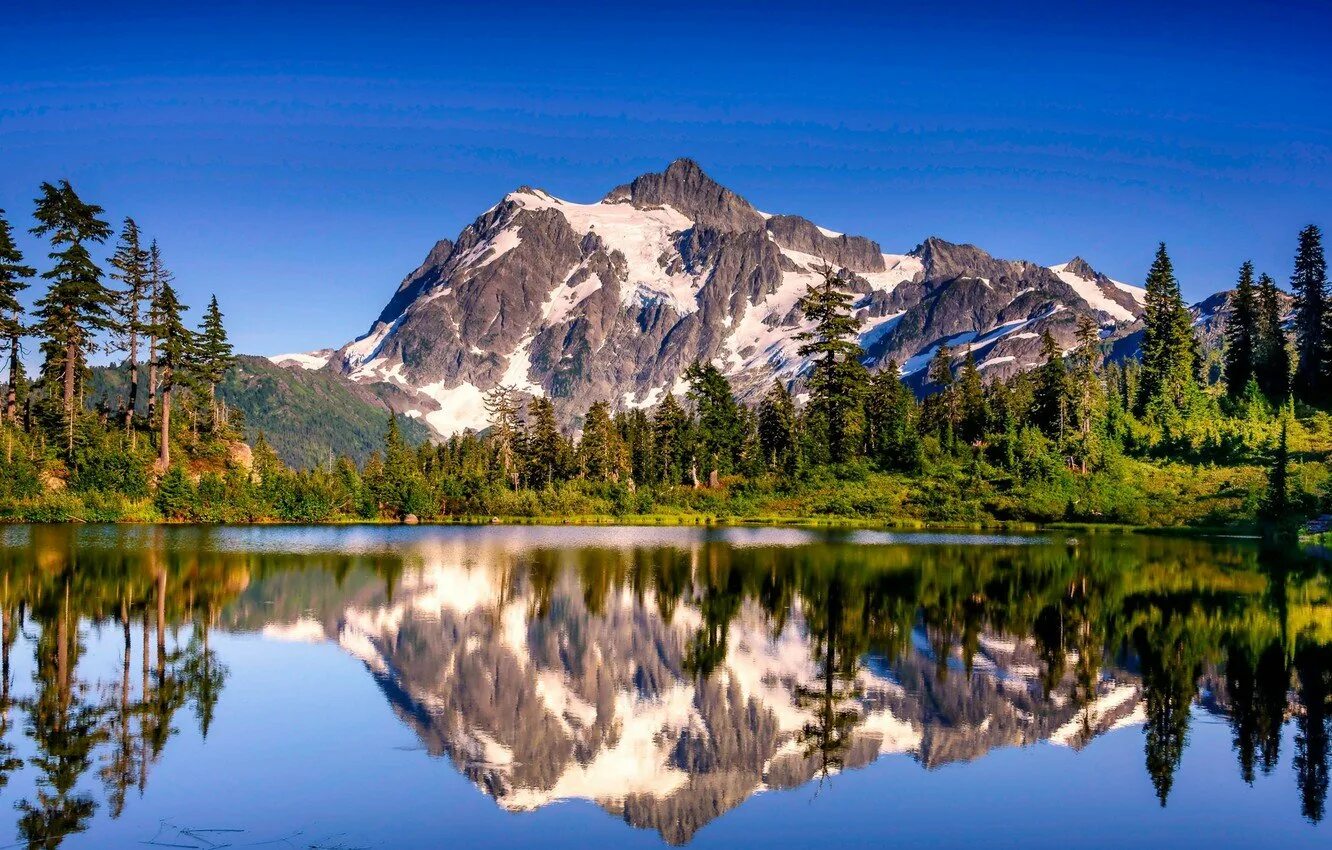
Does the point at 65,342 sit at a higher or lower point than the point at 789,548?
higher

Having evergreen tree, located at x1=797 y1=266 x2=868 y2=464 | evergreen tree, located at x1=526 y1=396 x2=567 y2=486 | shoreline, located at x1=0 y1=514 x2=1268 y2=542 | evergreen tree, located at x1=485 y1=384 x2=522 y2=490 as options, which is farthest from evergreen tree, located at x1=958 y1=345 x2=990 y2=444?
evergreen tree, located at x1=485 y1=384 x2=522 y2=490

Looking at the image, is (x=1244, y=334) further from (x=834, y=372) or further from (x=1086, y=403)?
(x=834, y=372)

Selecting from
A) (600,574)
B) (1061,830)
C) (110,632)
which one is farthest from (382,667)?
(600,574)

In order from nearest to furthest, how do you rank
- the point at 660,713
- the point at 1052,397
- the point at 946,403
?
the point at 660,713
the point at 1052,397
the point at 946,403

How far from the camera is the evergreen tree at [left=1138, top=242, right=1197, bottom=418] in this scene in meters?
107

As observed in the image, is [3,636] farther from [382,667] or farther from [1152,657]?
[1152,657]

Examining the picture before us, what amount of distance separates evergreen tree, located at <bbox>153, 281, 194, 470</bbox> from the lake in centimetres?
5291

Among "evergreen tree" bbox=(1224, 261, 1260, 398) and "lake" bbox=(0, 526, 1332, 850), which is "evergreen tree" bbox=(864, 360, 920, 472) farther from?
"lake" bbox=(0, 526, 1332, 850)

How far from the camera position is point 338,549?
63.4 metres

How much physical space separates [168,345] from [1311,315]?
104m

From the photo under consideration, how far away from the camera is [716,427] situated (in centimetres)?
12169

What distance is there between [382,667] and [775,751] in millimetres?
11013

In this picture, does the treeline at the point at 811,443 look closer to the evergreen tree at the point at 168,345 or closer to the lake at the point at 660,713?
the evergreen tree at the point at 168,345

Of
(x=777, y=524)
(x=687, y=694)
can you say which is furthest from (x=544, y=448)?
(x=687, y=694)
